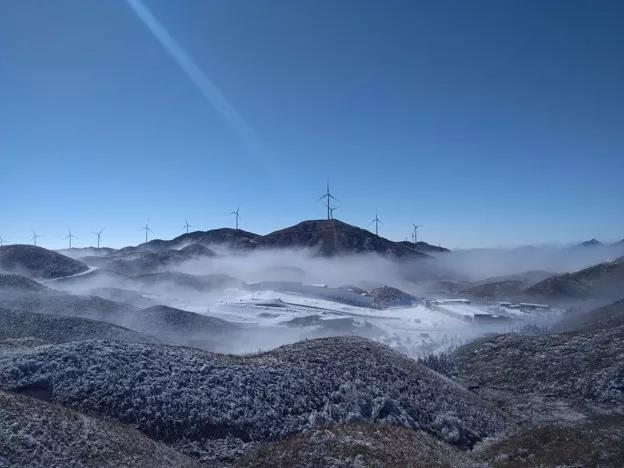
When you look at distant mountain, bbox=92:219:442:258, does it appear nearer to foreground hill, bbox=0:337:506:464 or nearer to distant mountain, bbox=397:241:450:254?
distant mountain, bbox=397:241:450:254

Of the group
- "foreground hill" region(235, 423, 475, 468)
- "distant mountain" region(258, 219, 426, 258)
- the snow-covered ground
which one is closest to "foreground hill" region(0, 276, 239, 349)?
the snow-covered ground

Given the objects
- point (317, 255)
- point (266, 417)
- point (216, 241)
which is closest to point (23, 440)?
point (266, 417)

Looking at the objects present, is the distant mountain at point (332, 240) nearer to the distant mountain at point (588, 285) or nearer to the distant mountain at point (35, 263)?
the distant mountain at point (588, 285)

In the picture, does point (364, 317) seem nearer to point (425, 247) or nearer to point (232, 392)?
point (232, 392)

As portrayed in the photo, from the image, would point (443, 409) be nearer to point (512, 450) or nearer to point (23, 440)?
point (512, 450)

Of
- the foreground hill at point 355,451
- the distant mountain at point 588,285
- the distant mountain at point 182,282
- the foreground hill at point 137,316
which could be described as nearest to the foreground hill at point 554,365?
the foreground hill at point 355,451

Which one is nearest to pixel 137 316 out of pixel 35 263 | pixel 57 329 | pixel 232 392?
pixel 57 329
